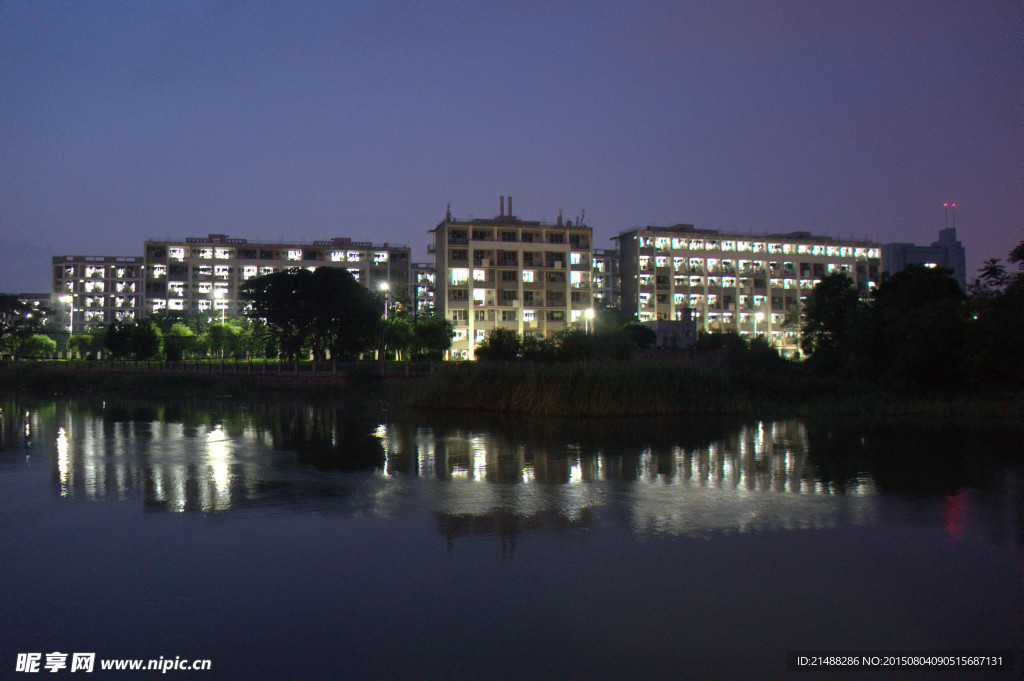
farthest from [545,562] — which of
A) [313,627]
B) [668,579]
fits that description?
[313,627]

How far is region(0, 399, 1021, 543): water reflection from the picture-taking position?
1113 centimetres

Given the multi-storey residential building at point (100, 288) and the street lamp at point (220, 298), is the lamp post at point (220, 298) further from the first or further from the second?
the multi-storey residential building at point (100, 288)

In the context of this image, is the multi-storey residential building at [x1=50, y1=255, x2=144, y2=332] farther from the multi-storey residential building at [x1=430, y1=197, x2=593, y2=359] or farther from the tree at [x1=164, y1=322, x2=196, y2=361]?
the multi-storey residential building at [x1=430, y1=197, x2=593, y2=359]

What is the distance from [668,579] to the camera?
7.79m

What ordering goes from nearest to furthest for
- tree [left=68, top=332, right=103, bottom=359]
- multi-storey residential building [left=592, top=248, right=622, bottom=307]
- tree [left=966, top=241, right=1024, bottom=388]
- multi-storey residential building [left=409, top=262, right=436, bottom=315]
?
tree [left=966, top=241, right=1024, bottom=388]
tree [left=68, top=332, right=103, bottom=359]
multi-storey residential building [left=592, top=248, right=622, bottom=307]
multi-storey residential building [left=409, top=262, right=436, bottom=315]

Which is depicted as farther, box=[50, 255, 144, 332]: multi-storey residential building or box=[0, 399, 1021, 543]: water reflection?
box=[50, 255, 144, 332]: multi-storey residential building

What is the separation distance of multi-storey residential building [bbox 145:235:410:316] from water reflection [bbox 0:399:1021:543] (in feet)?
314

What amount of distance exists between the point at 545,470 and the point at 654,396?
1528 centimetres

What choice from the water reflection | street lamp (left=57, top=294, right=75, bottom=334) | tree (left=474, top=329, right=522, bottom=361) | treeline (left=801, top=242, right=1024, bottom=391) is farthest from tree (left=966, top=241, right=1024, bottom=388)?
street lamp (left=57, top=294, right=75, bottom=334)

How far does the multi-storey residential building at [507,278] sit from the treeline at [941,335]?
1915 inches

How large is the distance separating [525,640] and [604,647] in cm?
69

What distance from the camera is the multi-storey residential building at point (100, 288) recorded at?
423 ft

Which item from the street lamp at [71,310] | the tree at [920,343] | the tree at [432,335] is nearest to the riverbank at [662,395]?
the tree at [920,343]

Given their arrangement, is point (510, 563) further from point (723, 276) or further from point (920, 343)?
point (723, 276)
